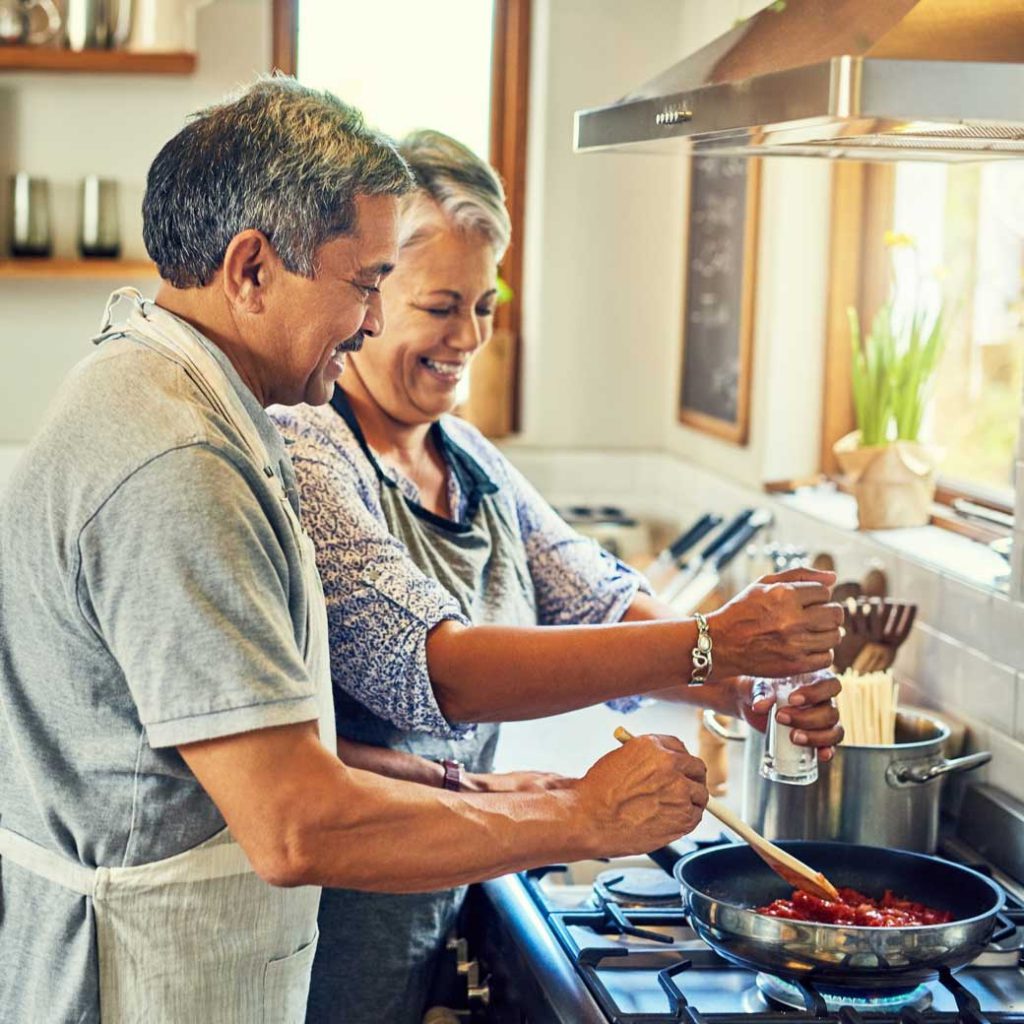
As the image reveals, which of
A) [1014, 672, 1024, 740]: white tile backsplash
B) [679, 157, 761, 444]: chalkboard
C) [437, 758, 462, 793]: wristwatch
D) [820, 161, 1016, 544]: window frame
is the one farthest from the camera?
[679, 157, 761, 444]: chalkboard

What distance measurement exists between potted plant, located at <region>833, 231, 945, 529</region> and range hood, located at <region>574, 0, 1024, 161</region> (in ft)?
2.57

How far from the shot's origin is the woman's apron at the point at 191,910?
1.39 m

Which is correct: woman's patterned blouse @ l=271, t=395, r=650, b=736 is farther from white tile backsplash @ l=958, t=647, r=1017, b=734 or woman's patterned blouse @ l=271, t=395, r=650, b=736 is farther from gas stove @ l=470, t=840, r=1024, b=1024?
white tile backsplash @ l=958, t=647, r=1017, b=734

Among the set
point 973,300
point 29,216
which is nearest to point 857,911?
point 973,300

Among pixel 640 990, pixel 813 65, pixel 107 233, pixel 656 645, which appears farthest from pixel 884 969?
pixel 107 233

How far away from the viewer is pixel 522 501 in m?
2.18

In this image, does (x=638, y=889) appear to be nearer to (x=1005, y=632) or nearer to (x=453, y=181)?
(x=1005, y=632)

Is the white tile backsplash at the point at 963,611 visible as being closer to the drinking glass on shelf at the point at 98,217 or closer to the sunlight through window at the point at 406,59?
the sunlight through window at the point at 406,59

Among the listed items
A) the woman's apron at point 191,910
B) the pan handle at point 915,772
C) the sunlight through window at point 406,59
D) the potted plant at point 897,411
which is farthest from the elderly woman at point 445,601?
the sunlight through window at point 406,59

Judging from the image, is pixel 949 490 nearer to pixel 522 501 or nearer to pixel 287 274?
pixel 522 501

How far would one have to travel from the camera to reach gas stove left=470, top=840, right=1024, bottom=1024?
5.10 ft

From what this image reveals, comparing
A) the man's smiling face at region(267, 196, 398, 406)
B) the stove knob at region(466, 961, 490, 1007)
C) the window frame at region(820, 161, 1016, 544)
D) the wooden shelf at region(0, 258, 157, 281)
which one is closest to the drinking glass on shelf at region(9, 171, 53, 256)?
the wooden shelf at region(0, 258, 157, 281)

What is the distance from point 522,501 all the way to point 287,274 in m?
0.83

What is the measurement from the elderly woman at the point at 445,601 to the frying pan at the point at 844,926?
0.50 ft
